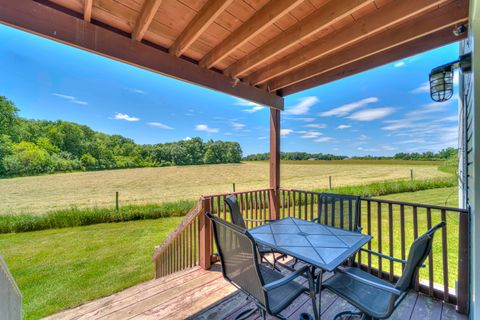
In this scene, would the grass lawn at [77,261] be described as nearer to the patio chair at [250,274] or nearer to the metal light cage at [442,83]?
the patio chair at [250,274]

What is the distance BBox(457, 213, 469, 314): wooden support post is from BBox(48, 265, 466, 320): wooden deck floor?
0.39 feet

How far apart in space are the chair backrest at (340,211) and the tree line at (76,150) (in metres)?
7.25

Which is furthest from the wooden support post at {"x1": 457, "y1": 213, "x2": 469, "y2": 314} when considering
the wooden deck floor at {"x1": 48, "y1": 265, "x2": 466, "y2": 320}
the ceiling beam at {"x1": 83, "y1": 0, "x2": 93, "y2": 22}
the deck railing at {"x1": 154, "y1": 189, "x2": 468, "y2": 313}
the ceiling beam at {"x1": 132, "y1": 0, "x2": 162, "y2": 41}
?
the ceiling beam at {"x1": 83, "y1": 0, "x2": 93, "y2": 22}

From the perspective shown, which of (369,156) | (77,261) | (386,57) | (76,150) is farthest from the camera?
(76,150)

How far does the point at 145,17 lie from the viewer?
72.9 inches

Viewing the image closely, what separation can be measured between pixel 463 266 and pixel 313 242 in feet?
4.96

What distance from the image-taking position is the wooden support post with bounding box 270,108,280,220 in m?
3.82

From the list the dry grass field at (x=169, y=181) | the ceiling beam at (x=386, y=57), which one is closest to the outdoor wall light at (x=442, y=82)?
the ceiling beam at (x=386, y=57)

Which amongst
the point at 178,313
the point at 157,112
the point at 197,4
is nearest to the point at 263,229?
the point at 178,313

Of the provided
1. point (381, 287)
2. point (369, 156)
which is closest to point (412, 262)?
point (381, 287)

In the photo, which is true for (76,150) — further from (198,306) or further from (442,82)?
(442,82)

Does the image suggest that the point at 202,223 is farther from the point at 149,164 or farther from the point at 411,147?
the point at 149,164

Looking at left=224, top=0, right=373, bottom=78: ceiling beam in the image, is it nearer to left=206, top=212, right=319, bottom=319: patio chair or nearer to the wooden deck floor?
left=206, top=212, right=319, bottom=319: patio chair

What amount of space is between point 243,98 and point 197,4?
5.51 feet
